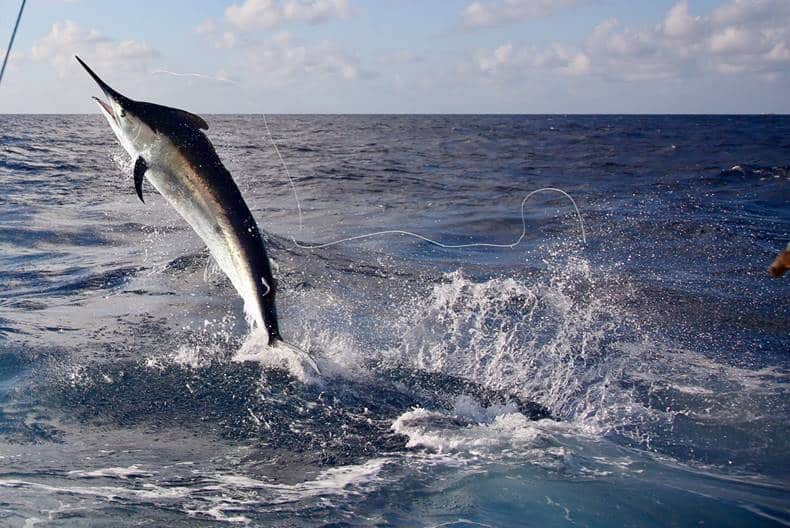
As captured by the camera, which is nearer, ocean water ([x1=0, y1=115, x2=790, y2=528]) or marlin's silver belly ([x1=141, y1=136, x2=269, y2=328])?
ocean water ([x1=0, y1=115, x2=790, y2=528])

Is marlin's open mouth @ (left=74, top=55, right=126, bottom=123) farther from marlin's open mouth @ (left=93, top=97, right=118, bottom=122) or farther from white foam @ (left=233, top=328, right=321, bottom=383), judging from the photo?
white foam @ (left=233, top=328, right=321, bottom=383)

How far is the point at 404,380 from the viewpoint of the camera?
562 cm

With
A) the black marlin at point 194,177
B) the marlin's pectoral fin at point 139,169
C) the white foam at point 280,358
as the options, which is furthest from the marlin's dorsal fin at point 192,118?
the white foam at point 280,358

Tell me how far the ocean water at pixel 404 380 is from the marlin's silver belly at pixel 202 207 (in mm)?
539

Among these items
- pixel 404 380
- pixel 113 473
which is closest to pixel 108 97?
pixel 113 473

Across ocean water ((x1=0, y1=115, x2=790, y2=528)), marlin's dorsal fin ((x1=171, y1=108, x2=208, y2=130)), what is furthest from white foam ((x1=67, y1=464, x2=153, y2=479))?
marlin's dorsal fin ((x1=171, y1=108, x2=208, y2=130))

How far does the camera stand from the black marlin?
404 centimetres

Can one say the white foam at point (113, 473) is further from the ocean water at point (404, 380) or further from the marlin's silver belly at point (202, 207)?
the marlin's silver belly at point (202, 207)

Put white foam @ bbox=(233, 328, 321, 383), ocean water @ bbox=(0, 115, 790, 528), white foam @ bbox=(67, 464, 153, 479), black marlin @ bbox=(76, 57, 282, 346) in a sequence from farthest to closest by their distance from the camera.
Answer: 1. white foam @ bbox=(233, 328, 321, 383)
2. black marlin @ bbox=(76, 57, 282, 346)
3. white foam @ bbox=(67, 464, 153, 479)
4. ocean water @ bbox=(0, 115, 790, 528)

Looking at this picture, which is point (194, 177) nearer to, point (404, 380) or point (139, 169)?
point (139, 169)

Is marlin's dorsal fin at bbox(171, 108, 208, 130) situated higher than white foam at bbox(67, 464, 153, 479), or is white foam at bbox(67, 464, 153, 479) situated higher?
marlin's dorsal fin at bbox(171, 108, 208, 130)

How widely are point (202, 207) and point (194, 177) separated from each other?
18 cm

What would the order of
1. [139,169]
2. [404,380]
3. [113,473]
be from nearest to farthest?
1. [113,473]
2. [139,169]
3. [404,380]

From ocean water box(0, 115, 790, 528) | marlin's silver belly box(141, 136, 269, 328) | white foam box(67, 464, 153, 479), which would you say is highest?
marlin's silver belly box(141, 136, 269, 328)
